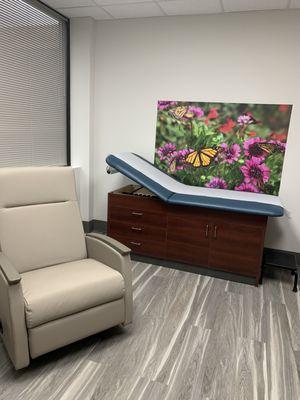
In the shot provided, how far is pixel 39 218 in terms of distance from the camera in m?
2.19

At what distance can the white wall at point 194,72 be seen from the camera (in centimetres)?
305

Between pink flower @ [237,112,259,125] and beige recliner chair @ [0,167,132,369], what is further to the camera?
pink flower @ [237,112,259,125]

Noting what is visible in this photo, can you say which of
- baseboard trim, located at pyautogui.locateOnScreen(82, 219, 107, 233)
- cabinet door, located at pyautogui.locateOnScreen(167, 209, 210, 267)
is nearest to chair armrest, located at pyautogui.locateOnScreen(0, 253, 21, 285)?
cabinet door, located at pyautogui.locateOnScreen(167, 209, 210, 267)

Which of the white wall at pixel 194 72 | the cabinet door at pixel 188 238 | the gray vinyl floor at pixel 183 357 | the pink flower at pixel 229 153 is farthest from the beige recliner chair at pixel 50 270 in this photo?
the pink flower at pixel 229 153

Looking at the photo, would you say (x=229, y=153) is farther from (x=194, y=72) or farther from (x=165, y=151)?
(x=194, y=72)

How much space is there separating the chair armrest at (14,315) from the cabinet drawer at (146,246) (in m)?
1.59

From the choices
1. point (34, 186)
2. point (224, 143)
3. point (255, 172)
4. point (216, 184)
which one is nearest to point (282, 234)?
point (255, 172)

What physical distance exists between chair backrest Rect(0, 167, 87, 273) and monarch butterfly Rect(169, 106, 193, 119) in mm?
1602

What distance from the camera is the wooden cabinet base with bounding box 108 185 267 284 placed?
9.01 feet

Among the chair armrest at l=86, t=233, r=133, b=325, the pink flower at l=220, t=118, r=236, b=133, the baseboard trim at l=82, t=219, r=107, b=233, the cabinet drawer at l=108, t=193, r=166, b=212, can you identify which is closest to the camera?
the chair armrest at l=86, t=233, r=133, b=325

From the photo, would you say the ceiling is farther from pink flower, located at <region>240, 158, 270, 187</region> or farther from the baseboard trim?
the baseboard trim

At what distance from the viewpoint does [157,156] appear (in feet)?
11.9

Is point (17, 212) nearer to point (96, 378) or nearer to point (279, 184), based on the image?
point (96, 378)

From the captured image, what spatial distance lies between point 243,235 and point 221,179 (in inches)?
33.1
